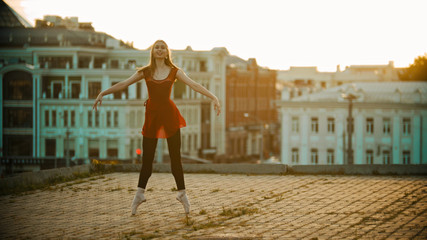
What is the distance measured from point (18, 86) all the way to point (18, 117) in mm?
3342

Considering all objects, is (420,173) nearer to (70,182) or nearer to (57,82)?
(70,182)

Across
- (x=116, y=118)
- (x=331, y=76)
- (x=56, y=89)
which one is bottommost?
(x=116, y=118)

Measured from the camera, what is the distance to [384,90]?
76.7 metres

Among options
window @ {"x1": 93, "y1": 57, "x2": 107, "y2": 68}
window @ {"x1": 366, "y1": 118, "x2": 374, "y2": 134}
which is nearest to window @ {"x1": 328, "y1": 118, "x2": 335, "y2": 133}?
window @ {"x1": 366, "y1": 118, "x2": 374, "y2": 134}

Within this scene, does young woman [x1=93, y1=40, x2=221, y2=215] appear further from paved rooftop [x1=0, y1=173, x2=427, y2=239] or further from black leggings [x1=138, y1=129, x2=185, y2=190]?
paved rooftop [x1=0, y1=173, x2=427, y2=239]

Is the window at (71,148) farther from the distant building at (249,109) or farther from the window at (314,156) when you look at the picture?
the distant building at (249,109)

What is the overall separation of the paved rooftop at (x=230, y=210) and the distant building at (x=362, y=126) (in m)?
58.4

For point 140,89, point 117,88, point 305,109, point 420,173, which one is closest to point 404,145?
point 305,109

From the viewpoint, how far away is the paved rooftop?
28.4ft

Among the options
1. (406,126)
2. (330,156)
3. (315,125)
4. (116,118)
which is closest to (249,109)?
(315,125)

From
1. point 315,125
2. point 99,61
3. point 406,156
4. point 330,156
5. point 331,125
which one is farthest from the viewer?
point 99,61

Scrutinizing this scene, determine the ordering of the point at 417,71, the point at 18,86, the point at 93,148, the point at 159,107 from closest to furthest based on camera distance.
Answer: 1. the point at 159,107
2. the point at 93,148
3. the point at 18,86
4. the point at 417,71

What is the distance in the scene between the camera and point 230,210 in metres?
10.0

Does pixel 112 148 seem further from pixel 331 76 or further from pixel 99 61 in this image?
pixel 331 76
